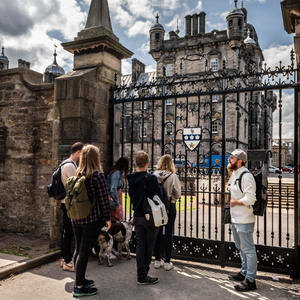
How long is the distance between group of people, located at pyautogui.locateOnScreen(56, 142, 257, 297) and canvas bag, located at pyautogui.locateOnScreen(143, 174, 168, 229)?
7cm

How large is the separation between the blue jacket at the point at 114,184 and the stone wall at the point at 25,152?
7.72 feet

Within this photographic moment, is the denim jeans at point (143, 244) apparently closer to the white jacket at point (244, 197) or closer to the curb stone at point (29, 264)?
the white jacket at point (244, 197)

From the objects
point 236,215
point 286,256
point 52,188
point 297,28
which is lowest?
point 286,256

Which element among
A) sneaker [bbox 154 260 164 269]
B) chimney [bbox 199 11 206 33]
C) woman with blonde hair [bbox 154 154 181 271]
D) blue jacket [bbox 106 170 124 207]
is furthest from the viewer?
chimney [bbox 199 11 206 33]

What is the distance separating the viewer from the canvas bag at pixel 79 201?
352 centimetres

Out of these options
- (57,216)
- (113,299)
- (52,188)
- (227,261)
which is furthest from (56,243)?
(227,261)

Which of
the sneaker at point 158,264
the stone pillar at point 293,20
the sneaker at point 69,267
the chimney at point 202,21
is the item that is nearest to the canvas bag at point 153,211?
the sneaker at point 158,264

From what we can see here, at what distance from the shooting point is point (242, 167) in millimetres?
4191

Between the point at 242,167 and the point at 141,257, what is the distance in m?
1.96

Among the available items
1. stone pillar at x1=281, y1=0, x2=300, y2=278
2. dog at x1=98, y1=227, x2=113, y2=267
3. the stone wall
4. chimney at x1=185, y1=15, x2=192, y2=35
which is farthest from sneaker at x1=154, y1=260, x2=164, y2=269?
chimney at x1=185, y1=15, x2=192, y2=35

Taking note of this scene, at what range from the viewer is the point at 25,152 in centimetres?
688

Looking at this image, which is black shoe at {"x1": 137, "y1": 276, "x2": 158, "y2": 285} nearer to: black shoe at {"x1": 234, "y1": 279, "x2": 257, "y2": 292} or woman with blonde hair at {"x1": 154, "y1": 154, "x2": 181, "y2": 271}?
woman with blonde hair at {"x1": 154, "y1": 154, "x2": 181, "y2": 271}

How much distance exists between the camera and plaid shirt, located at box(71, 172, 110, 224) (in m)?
3.62

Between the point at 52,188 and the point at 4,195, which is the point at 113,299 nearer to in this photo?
the point at 52,188
